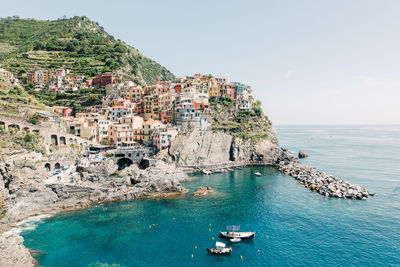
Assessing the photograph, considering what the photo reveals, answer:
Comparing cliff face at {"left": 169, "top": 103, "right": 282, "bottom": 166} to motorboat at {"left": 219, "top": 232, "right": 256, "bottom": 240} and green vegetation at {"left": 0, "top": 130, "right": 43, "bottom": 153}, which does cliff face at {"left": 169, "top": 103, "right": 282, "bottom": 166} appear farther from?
motorboat at {"left": 219, "top": 232, "right": 256, "bottom": 240}

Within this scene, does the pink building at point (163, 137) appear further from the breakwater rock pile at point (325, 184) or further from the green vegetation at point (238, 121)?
the breakwater rock pile at point (325, 184)

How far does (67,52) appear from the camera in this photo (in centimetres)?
14388

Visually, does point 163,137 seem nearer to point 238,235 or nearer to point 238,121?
point 238,121

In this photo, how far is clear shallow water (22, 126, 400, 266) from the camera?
34.2 m

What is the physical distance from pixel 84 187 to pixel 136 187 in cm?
1169

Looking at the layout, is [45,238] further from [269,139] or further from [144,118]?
[269,139]

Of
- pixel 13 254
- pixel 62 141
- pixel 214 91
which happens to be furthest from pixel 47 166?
pixel 214 91

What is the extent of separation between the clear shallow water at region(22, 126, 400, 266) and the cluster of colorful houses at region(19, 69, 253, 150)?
3601 cm

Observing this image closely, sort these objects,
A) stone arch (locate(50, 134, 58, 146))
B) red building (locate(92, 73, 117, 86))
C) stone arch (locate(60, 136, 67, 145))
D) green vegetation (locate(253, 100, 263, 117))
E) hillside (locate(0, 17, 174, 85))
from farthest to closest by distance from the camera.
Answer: hillside (locate(0, 17, 174, 85)) < red building (locate(92, 73, 117, 86)) < green vegetation (locate(253, 100, 263, 117)) < stone arch (locate(60, 136, 67, 145)) < stone arch (locate(50, 134, 58, 146))

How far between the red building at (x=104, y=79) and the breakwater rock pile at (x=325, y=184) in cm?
9144

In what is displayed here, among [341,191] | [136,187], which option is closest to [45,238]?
[136,187]

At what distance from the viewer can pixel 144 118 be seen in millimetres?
100375

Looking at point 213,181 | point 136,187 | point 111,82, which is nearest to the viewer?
point 136,187

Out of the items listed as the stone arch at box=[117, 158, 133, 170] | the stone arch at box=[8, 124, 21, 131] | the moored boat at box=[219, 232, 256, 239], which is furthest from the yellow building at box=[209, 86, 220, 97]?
the moored boat at box=[219, 232, 256, 239]
